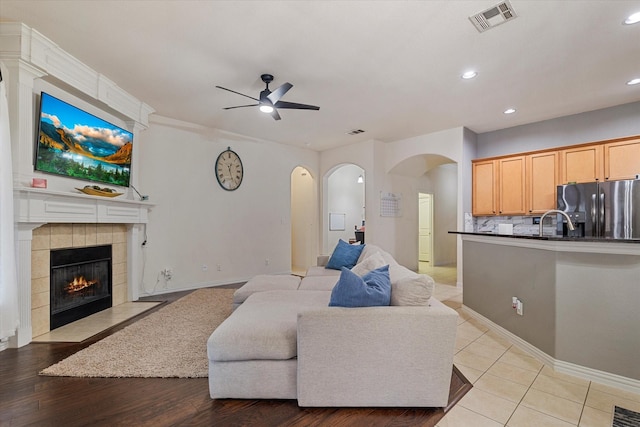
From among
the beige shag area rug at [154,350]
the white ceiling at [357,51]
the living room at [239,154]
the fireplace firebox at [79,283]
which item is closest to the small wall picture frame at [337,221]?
the living room at [239,154]

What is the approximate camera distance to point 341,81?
3.54 meters

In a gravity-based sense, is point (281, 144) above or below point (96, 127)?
above

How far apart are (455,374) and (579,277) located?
121 centimetres

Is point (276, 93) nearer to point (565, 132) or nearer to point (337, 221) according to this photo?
point (565, 132)

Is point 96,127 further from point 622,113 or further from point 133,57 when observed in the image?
point 622,113

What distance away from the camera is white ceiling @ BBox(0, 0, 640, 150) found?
2.36 m

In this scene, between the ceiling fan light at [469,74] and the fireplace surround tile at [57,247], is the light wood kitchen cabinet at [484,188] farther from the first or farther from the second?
the fireplace surround tile at [57,247]

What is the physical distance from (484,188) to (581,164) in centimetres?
137

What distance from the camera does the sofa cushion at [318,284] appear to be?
321 cm

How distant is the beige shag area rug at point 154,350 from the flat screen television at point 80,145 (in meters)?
1.87

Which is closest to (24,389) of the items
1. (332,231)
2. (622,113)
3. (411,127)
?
(411,127)

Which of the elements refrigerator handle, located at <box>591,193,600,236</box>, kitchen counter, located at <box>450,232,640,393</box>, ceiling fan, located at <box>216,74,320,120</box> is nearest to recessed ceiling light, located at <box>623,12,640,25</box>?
kitchen counter, located at <box>450,232,640,393</box>

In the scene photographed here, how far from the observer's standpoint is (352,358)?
1.78 m

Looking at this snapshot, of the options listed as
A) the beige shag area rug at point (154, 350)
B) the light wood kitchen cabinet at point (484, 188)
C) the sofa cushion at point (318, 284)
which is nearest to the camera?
the beige shag area rug at point (154, 350)
